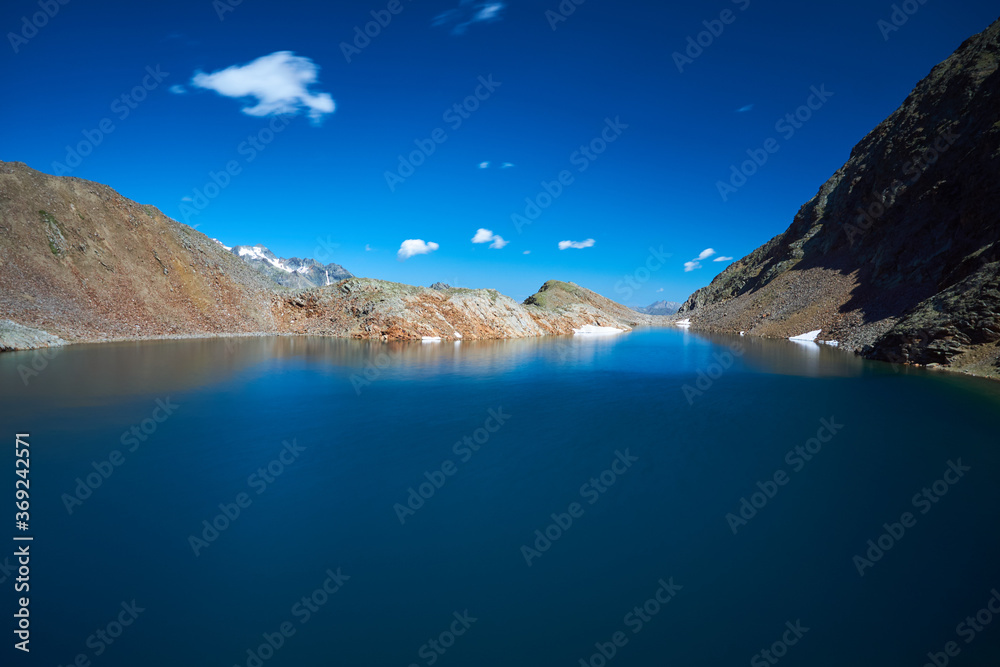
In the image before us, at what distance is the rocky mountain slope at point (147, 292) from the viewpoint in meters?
A: 37.1

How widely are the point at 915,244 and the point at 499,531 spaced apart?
61.6 m

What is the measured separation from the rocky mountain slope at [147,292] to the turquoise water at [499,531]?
25124 millimetres

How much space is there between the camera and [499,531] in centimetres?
871

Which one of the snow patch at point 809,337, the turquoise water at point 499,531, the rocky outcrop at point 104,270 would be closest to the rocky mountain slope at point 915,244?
the snow patch at point 809,337

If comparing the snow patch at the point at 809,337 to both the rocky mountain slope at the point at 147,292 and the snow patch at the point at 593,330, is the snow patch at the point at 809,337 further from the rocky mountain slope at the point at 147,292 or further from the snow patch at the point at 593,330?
the rocky mountain slope at the point at 147,292

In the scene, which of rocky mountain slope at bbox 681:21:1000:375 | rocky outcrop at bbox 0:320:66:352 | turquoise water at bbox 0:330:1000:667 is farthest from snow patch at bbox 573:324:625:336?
rocky outcrop at bbox 0:320:66:352

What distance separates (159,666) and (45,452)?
9.80m

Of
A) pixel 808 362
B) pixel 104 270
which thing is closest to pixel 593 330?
pixel 808 362

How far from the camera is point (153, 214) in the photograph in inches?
2104

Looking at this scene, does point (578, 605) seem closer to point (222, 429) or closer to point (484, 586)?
point (484, 586)

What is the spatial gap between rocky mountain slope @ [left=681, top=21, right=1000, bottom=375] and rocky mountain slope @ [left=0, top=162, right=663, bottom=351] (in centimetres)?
3899

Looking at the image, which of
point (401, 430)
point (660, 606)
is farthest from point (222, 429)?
point (660, 606)

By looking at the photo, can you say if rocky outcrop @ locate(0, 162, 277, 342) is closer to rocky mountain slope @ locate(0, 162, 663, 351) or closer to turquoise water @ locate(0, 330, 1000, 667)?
rocky mountain slope @ locate(0, 162, 663, 351)

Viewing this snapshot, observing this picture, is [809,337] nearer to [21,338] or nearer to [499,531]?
[499,531]
